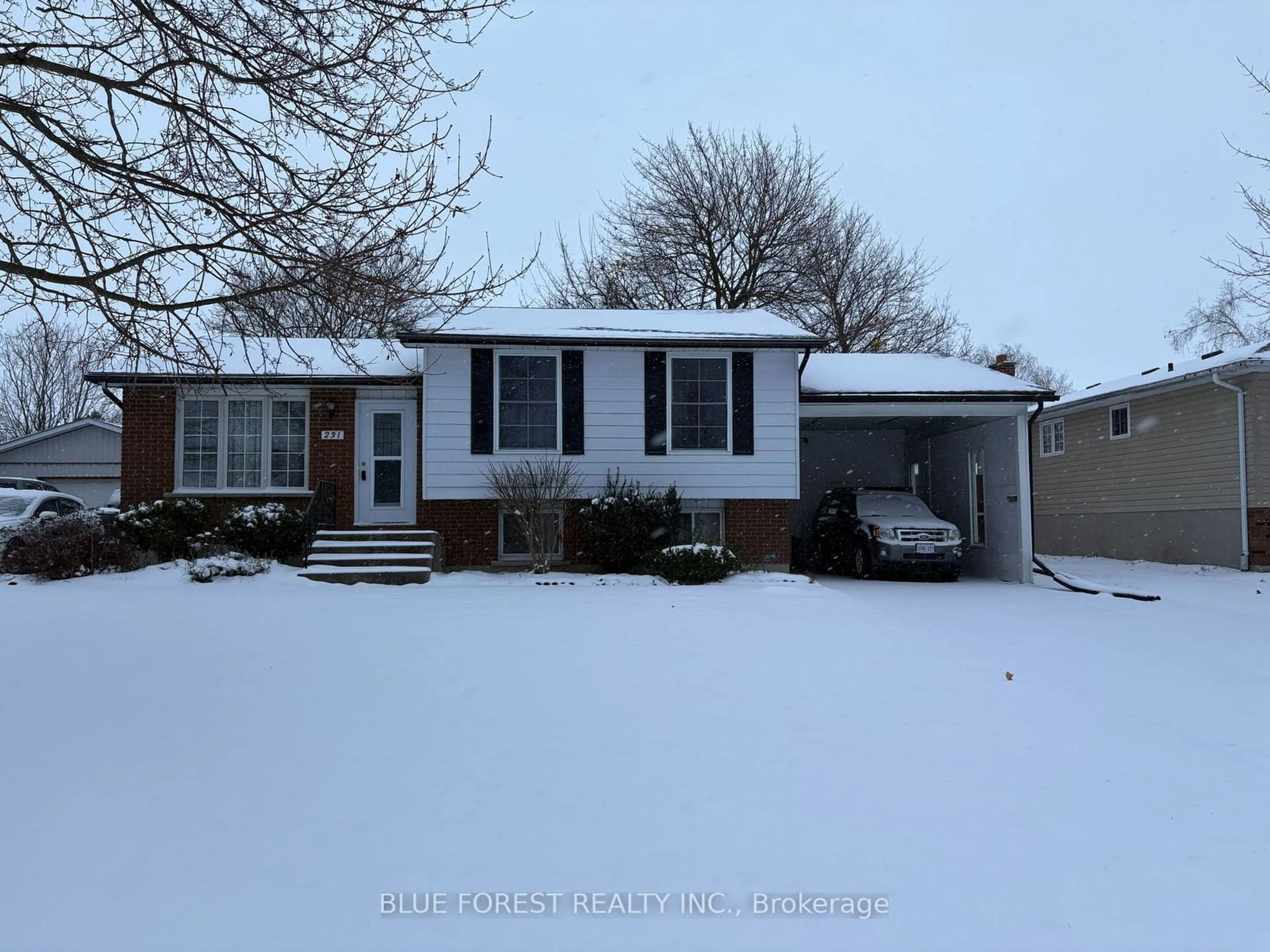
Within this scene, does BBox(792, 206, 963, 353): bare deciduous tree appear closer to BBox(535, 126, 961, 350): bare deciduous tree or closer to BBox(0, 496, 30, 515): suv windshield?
BBox(535, 126, 961, 350): bare deciduous tree

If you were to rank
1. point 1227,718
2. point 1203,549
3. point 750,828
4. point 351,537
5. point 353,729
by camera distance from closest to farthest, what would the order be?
point 750,828 < point 353,729 < point 1227,718 < point 351,537 < point 1203,549

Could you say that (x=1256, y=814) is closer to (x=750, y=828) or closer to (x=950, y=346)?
(x=750, y=828)

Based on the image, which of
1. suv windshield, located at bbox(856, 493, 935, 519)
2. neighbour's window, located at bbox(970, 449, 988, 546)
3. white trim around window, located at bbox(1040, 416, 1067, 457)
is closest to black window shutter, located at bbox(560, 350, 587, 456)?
suv windshield, located at bbox(856, 493, 935, 519)

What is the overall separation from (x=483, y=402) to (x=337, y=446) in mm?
2876

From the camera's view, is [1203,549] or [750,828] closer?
[750,828]

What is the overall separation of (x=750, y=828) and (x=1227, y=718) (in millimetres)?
3992

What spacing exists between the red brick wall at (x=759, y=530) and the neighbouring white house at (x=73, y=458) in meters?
26.0

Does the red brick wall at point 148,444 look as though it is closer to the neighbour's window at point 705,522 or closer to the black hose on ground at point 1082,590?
the neighbour's window at point 705,522

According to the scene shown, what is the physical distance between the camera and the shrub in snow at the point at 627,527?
13.3m

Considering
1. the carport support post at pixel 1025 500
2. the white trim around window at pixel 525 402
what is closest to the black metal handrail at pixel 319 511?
the white trim around window at pixel 525 402

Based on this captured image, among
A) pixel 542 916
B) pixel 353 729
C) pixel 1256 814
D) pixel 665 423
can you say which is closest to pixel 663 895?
pixel 542 916

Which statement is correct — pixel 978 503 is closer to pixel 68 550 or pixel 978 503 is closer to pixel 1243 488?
pixel 1243 488

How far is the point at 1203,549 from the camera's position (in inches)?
672

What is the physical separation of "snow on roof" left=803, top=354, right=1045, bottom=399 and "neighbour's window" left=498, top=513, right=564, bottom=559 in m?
4.84
